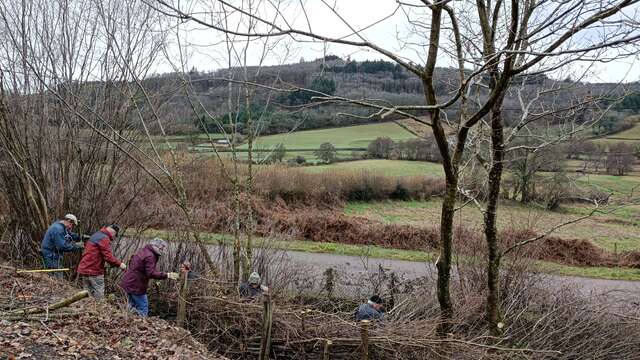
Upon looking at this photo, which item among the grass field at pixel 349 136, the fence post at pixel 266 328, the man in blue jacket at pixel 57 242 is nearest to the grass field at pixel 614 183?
the fence post at pixel 266 328

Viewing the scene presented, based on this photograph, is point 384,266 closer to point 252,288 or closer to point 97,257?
point 252,288

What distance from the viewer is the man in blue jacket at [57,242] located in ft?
29.3

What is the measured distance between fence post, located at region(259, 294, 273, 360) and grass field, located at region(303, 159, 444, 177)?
772 inches

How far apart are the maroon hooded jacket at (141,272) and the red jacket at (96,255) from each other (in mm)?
439

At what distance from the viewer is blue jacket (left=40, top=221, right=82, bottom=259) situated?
29.3 feet

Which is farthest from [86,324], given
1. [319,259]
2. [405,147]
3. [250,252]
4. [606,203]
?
[405,147]

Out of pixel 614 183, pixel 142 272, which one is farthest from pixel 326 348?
pixel 614 183

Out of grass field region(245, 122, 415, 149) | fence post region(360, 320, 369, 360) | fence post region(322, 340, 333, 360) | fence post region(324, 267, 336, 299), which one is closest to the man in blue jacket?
fence post region(324, 267, 336, 299)

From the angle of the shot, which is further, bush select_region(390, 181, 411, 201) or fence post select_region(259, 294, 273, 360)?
bush select_region(390, 181, 411, 201)

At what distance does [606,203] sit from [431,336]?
3.18 m

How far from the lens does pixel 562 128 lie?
807cm

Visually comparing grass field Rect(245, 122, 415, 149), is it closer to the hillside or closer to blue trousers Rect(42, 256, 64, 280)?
the hillside

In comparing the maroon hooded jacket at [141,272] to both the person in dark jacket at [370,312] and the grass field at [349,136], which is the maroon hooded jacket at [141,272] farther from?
the grass field at [349,136]

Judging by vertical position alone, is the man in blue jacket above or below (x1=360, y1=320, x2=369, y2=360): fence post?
above
